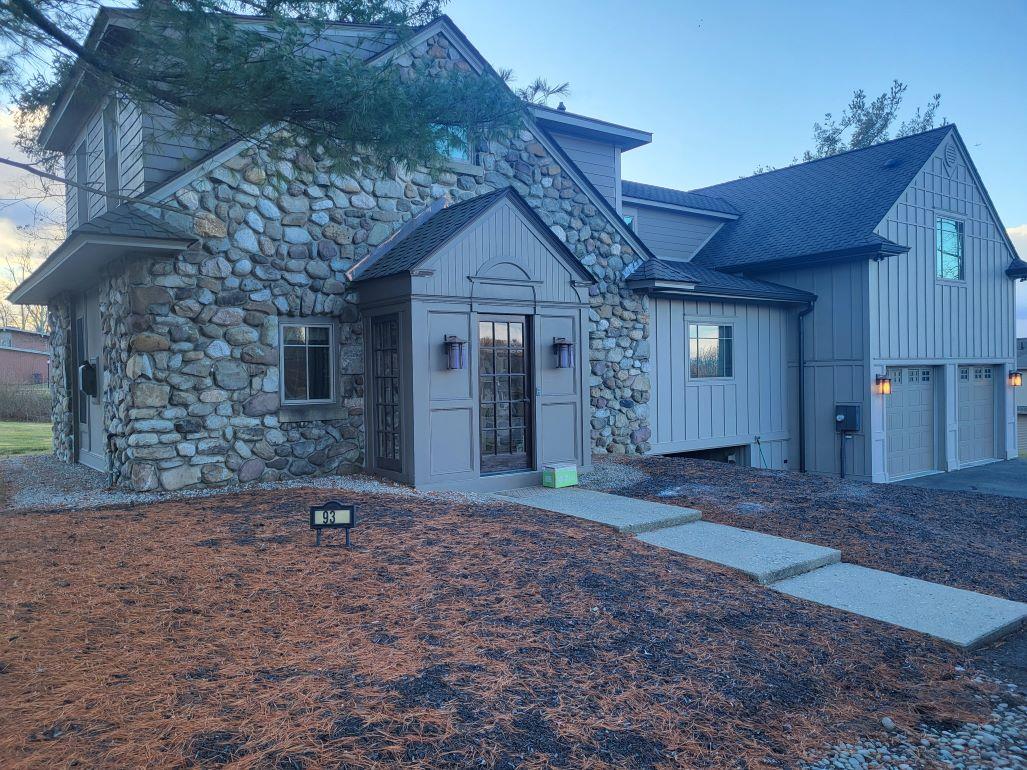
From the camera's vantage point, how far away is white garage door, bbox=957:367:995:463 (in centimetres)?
1545

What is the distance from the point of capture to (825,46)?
55.5ft

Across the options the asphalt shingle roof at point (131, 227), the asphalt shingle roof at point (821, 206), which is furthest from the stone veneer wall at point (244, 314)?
the asphalt shingle roof at point (821, 206)

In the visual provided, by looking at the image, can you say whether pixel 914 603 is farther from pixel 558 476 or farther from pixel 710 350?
pixel 710 350

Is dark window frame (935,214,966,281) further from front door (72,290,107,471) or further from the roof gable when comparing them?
front door (72,290,107,471)

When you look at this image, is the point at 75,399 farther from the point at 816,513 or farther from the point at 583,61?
the point at 816,513

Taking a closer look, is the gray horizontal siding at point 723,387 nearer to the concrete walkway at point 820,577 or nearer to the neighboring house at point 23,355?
the concrete walkway at point 820,577

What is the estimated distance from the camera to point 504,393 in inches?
333

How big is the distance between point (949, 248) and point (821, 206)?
2895mm

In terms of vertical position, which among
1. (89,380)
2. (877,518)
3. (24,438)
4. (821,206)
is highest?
(821,206)

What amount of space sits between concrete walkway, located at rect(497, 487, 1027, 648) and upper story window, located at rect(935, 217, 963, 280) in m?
11.0

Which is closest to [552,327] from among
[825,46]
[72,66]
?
[72,66]

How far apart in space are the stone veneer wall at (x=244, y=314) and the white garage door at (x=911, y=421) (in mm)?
9595

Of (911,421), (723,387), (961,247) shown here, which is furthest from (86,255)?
(961,247)

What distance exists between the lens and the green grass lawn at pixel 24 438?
1330 centimetres
